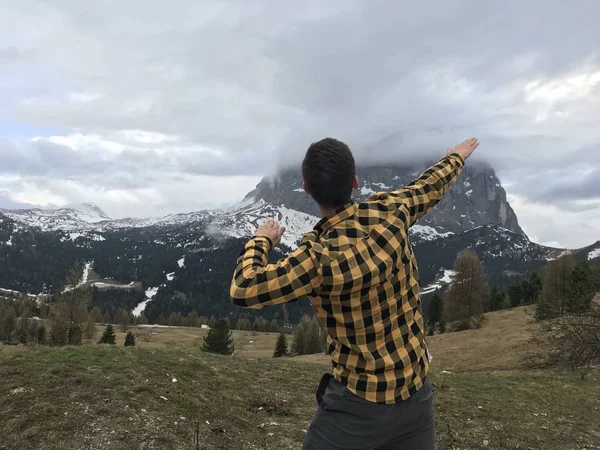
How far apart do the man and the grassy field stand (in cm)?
484

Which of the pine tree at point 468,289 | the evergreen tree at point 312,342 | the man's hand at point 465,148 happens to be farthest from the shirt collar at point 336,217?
the evergreen tree at point 312,342

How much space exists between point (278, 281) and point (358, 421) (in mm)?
1110

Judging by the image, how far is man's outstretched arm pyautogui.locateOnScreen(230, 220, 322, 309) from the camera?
94.4 inches

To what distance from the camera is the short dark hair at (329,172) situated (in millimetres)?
2635

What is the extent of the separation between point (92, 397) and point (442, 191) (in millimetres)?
7463

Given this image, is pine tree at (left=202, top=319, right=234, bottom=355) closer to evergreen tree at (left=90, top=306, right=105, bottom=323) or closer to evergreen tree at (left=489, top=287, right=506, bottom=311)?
evergreen tree at (left=90, top=306, right=105, bottom=323)

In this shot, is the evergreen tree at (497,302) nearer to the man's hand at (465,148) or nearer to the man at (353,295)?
the man's hand at (465,148)

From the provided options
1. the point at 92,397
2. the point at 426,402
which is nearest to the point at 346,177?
the point at 426,402

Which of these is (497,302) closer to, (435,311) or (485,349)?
(435,311)

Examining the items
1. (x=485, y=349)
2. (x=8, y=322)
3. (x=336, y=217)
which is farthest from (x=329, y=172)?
(x=8, y=322)

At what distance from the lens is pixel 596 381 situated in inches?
625

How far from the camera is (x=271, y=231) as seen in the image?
9.66 feet

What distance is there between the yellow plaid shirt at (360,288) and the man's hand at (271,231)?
7cm

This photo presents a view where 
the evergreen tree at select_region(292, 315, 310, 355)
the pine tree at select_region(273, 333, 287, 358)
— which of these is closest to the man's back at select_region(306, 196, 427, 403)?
the pine tree at select_region(273, 333, 287, 358)
